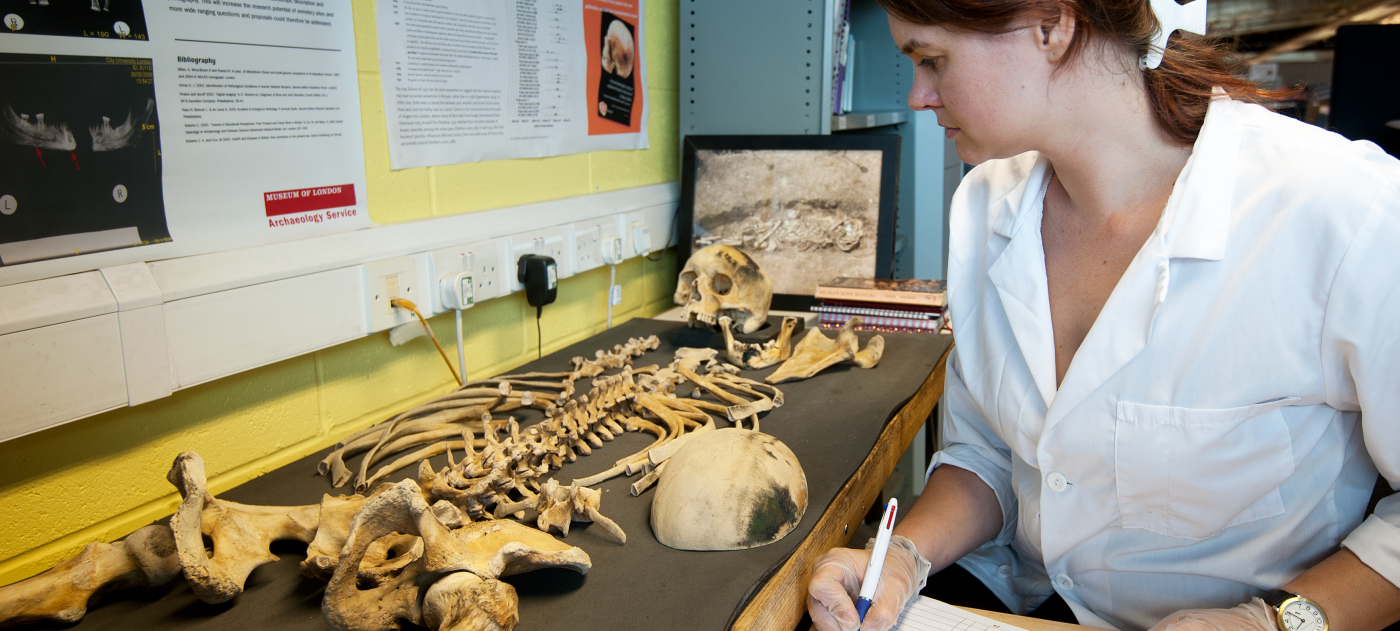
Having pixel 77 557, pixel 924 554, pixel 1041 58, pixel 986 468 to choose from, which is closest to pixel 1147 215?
pixel 1041 58

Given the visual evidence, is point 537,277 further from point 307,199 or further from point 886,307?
point 886,307

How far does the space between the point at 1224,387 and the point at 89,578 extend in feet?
4.14

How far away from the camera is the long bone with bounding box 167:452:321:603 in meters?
0.82

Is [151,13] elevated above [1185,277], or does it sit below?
above

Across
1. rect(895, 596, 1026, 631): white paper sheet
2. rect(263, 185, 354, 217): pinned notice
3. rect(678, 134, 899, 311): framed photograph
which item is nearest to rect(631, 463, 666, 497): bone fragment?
rect(895, 596, 1026, 631): white paper sheet

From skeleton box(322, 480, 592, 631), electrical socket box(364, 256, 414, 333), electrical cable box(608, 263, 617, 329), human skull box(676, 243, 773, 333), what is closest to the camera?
skeleton box(322, 480, 592, 631)

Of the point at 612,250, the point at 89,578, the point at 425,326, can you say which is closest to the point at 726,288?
the point at 612,250

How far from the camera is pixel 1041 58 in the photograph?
1008 millimetres

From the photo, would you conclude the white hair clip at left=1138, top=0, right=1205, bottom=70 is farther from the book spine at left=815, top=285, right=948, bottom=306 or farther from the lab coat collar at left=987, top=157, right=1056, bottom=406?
the book spine at left=815, top=285, right=948, bottom=306

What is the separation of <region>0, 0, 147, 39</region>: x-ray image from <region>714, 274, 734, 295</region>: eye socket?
1.13m

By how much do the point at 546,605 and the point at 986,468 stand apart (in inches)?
29.6

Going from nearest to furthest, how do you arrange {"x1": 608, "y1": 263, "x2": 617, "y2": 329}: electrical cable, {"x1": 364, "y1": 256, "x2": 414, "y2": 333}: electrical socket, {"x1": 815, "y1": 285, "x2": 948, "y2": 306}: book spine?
{"x1": 364, "y1": 256, "x2": 414, "y2": 333}: electrical socket → {"x1": 815, "y1": 285, "x2": 948, "y2": 306}: book spine → {"x1": 608, "y1": 263, "x2": 617, "y2": 329}: electrical cable

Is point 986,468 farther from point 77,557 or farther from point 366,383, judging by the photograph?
point 77,557

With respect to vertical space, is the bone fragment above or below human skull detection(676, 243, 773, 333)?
below
